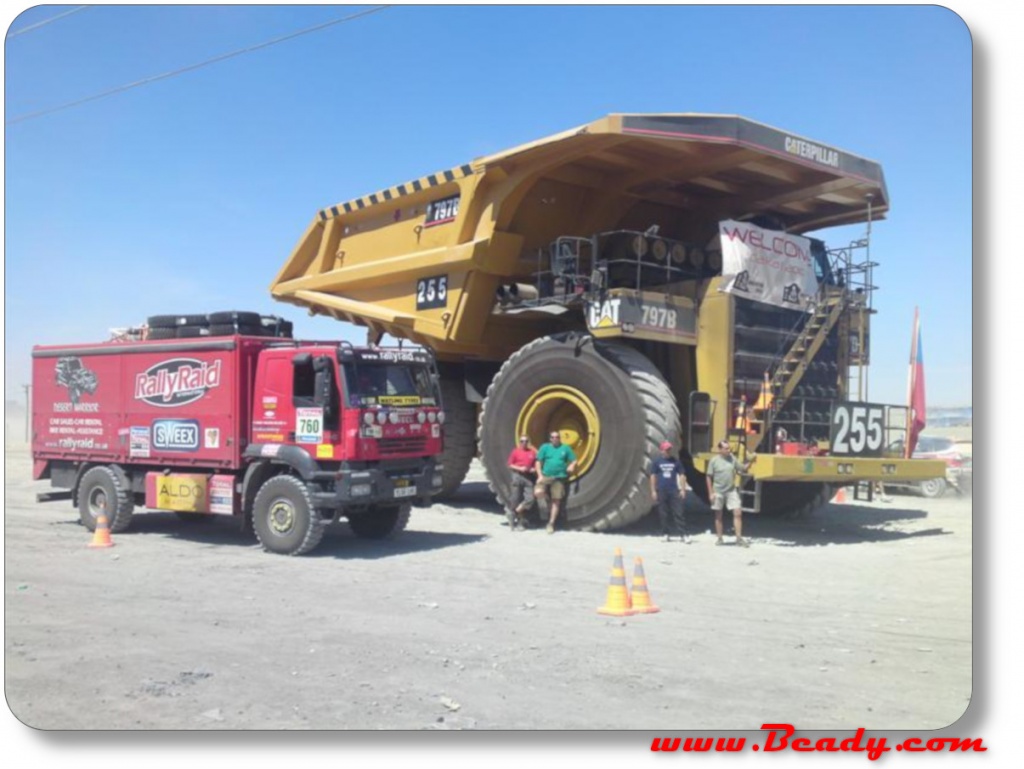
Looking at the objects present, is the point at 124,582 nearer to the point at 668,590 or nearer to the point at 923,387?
the point at 668,590

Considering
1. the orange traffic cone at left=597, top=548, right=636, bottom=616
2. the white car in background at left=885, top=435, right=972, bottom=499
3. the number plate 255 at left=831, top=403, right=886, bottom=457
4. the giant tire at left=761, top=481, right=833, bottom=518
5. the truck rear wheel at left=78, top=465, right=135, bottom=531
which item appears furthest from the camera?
the white car in background at left=885, top=435, right=972, bottom=499

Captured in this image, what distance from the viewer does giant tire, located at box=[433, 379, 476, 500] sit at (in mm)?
16641

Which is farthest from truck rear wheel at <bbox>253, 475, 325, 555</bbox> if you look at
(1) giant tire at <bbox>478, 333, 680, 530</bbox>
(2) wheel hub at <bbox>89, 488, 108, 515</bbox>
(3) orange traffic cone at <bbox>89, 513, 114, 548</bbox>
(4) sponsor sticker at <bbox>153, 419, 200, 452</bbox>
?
(1) giant tire at <bbox>478, 333, 680, 530</bbox>

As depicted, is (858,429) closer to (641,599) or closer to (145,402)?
(641,599)

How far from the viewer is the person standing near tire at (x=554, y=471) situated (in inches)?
511

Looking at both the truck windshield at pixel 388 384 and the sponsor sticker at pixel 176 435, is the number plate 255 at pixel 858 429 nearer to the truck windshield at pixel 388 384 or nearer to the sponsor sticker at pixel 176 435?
the truck windshield at pixel 388 384

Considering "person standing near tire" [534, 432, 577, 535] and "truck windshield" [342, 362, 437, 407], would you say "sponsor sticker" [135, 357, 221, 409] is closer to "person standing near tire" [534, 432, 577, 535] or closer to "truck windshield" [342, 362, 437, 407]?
"truck windshield" [342, 362, 437, 407]

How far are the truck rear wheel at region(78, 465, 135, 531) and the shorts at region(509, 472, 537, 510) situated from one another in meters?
5.13

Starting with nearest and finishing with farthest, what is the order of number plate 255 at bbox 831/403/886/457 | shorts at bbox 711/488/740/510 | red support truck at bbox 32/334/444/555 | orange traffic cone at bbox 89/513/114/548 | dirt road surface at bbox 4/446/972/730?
dirt road surface at bbox 4/446/972/730 < red support truck at bbox 32/334/444/555 < shorts at bbox 711/488/740/510 < orange traffic cone at bbox 89/513/114/548 < number plate 255 at bbox 831/403/886/457

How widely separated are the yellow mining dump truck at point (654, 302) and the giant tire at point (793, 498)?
1.4 inches

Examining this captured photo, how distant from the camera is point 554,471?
1298cm

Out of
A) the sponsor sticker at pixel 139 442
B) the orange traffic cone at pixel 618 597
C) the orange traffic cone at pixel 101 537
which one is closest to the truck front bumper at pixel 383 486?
the orange traffic cone at pixel 101 537

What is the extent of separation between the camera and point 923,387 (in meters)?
12.1

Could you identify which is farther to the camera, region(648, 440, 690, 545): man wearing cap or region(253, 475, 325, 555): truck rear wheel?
region(648, 440, 690, 545): man wearing cap
